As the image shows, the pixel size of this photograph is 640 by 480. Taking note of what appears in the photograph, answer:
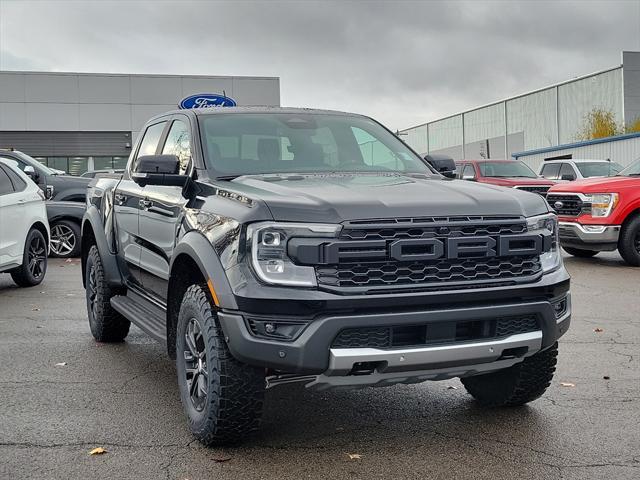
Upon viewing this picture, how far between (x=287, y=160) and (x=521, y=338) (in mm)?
1887

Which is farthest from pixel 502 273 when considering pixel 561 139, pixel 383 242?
pixel 561 139

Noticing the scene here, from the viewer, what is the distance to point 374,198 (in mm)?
3850

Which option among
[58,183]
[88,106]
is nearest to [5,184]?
[58,183]

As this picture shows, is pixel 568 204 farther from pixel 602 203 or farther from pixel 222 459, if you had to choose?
pixel 222 459

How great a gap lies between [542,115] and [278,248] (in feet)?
203

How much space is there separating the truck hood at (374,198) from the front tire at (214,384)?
655 millimetres

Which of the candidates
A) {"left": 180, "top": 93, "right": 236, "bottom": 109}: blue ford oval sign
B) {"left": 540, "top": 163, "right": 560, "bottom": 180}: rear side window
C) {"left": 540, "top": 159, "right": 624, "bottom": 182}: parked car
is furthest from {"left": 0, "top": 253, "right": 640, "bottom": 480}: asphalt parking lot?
{"left": 540, "top": 163, "right": 560, "bottom": 180}: rear side window

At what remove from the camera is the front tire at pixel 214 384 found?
3.79 m

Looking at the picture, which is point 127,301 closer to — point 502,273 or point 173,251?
point 173,251

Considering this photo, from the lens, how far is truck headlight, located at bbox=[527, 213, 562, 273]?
4.07m

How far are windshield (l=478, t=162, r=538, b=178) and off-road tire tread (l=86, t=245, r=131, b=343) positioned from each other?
13.9 metres

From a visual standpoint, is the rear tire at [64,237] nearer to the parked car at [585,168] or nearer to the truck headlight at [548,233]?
the truck headlight at [548,233]

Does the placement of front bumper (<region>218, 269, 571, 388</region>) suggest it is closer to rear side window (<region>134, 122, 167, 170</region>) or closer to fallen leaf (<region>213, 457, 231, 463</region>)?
fallen leaf (<region>213, 457, 231, 463</region>)

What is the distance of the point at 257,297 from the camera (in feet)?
11.8
